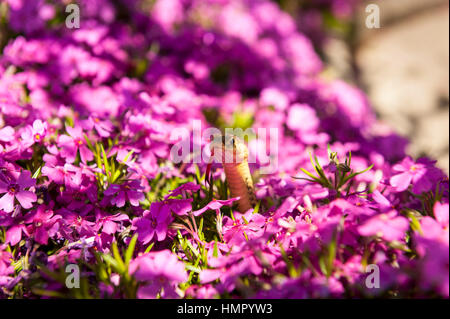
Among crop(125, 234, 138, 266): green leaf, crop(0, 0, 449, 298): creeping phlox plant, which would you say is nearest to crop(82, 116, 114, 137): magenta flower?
crop(0, 0, 449, 298): creeping phlox plant

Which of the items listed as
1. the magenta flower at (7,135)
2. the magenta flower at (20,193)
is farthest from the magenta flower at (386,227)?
the magenta flower at (7,135)

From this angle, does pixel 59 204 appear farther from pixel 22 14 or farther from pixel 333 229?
pixel 22 14

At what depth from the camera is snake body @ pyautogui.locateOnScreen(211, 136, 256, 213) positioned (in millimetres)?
1414

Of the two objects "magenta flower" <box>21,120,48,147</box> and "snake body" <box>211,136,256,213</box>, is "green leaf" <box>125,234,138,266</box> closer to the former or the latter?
"snake body" <box>211,136,256,213</box>

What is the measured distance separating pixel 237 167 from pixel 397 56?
12.2 feet

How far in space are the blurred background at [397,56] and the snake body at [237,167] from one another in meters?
1.75

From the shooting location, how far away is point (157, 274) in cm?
109

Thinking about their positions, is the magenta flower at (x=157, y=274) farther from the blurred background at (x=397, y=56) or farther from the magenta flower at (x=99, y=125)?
the blurred background at (x=397, y=56)

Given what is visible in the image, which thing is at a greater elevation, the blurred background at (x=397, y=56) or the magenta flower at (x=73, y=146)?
the blurred background at (x=397, y=56)

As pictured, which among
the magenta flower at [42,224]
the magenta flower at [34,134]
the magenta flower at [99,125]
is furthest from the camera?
the magenta flower at [99,125]

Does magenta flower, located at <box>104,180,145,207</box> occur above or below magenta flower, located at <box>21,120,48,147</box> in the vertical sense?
below

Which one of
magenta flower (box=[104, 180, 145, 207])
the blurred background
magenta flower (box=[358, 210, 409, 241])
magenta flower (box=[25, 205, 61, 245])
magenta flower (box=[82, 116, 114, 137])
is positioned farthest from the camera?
the blurred background

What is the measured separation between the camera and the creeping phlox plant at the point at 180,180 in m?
1.11

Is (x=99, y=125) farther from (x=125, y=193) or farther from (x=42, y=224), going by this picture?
(x=42, y=224)
